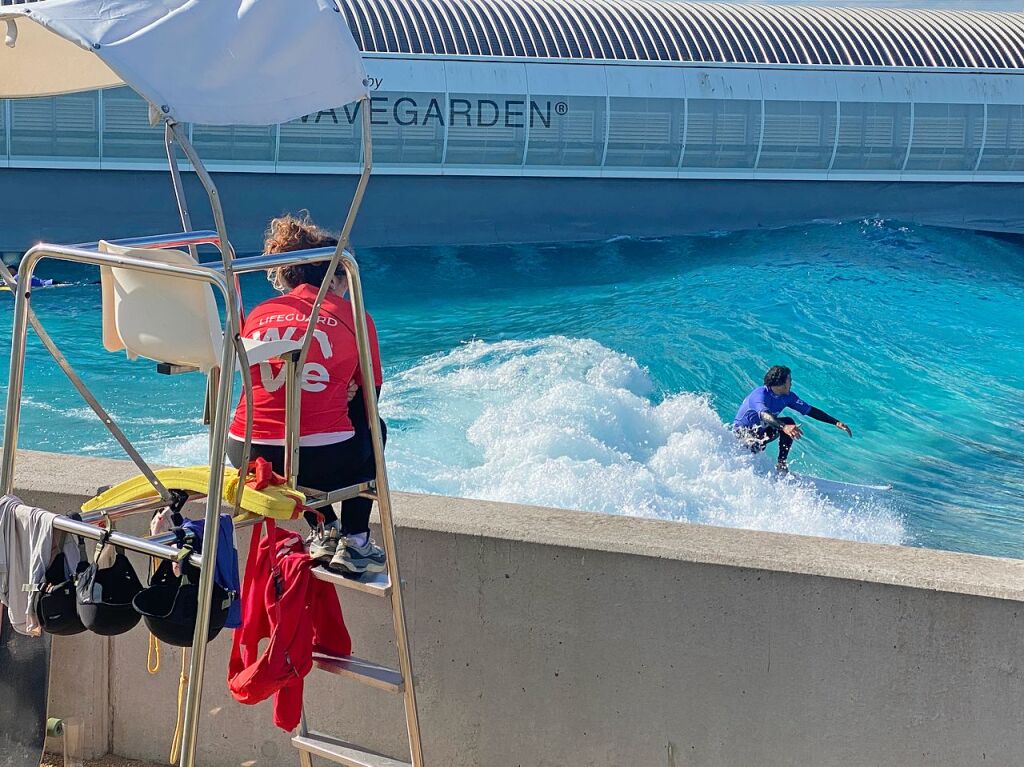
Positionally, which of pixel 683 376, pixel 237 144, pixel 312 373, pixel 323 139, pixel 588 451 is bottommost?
pixel 588 451

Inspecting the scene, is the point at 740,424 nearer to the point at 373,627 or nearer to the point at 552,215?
the point at 373,627

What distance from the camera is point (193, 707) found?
286 cm

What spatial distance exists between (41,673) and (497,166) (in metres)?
17.7

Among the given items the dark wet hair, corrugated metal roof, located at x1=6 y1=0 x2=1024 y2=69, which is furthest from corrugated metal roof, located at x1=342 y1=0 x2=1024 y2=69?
the dark wet hair

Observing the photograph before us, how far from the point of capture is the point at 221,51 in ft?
9.11

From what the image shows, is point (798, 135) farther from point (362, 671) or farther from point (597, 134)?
point (362, 671)

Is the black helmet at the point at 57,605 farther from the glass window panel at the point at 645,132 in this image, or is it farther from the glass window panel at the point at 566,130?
the glass window panel at the point at 645,132

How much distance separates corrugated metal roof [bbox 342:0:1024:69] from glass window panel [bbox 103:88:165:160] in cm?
377

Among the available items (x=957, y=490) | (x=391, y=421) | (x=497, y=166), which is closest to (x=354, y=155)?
(x=497, y=166)

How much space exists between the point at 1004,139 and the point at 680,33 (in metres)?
6.09

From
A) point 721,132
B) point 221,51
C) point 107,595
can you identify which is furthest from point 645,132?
point 107,595

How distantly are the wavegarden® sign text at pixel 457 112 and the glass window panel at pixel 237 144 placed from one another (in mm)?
813

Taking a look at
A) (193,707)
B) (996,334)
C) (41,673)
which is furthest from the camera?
(996,334)

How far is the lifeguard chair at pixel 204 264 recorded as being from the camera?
8.73ft
